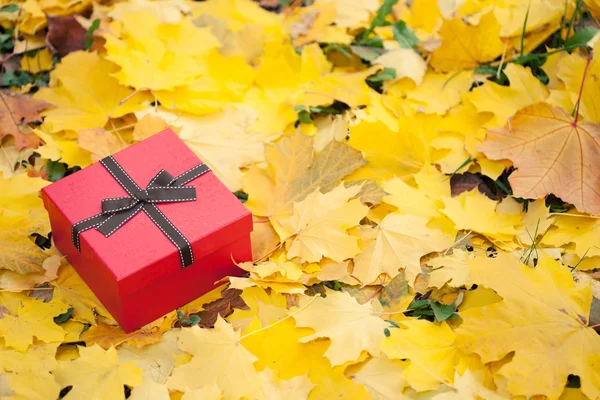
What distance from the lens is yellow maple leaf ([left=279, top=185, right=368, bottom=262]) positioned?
151cm

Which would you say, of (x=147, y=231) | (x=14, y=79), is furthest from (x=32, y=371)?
(x=14, y=79)

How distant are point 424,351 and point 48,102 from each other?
1.19 metres

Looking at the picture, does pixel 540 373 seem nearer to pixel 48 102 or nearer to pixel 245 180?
pixel 245 180

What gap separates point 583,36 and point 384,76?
0.54 metres

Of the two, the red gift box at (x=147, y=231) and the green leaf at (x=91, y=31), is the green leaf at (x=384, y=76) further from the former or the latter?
the green leaf at (x=91, y=31)

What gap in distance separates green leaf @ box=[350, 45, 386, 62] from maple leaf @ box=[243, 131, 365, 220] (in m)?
0.40

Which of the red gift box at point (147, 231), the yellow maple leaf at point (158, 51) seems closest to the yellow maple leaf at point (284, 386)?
the red gift box at point (147, 231)

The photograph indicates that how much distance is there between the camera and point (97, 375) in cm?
130

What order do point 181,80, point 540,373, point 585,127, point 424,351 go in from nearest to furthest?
point 540,373 < point 424,351 < point 585,127 < point 181,80

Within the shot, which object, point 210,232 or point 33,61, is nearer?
point 210,232

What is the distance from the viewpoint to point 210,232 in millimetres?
1414

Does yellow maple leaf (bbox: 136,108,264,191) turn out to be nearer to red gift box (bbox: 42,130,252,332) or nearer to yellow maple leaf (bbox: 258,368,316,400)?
red gift box (bbox: 42,130,252,332)

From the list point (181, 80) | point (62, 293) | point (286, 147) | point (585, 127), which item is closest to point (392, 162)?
point (286, 147)

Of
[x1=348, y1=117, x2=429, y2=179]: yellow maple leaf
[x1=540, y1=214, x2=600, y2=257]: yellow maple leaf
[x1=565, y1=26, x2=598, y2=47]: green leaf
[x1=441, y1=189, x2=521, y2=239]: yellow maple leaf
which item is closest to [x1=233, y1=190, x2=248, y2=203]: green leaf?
[x1=348, y1=117, x2=429, y2=179]: yellow maple leaf
